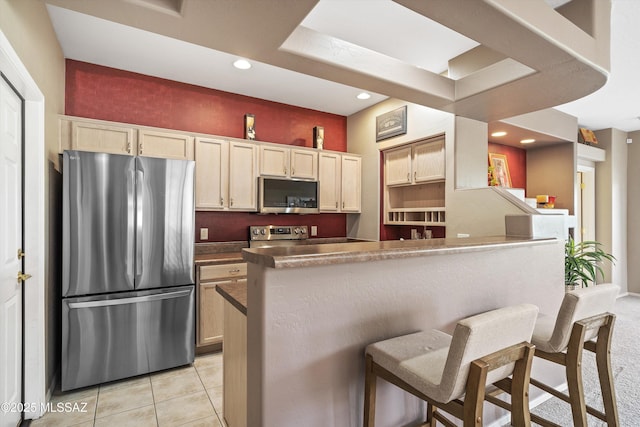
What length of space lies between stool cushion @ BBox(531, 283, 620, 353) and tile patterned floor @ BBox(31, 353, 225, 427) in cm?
198

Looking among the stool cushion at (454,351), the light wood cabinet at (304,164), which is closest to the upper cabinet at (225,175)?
the light wood cabinet at (304,164)

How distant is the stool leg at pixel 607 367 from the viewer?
1.76 metres

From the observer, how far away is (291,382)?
1344mm

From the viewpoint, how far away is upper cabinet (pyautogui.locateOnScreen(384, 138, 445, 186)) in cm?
355

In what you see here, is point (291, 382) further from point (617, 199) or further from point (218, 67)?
point (617, 199)

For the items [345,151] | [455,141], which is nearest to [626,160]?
[455,141]

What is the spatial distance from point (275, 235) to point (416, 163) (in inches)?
75.0

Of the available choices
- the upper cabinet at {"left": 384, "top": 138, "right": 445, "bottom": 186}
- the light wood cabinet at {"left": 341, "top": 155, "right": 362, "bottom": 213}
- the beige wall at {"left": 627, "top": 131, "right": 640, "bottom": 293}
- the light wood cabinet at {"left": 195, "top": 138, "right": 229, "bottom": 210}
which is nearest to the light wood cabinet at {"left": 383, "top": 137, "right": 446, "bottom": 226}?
the upper cabinet at {"left": 384, "top": 138, "right": 445, "bottom": 186}

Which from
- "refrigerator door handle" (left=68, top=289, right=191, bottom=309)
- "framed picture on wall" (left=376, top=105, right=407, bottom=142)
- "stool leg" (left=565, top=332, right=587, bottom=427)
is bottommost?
"stool leg" (left=565, top=332, right=587, bottom=427)

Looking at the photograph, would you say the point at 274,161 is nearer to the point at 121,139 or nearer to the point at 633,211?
the point at 121,139

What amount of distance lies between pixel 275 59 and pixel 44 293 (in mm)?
2158

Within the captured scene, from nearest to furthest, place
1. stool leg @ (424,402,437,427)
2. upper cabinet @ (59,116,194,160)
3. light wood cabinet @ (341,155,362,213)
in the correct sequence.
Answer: stool leg @ (424,402,437,427), upper cabinet @ (59,116,194,160), light wood cabinet @ (341,155,362,213)

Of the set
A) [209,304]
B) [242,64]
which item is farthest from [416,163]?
[209,304]

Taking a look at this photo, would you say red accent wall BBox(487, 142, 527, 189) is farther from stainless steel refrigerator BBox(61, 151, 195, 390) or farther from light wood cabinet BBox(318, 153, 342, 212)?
stainless steel refrigerator BBox(61, 151, 195, 390)
